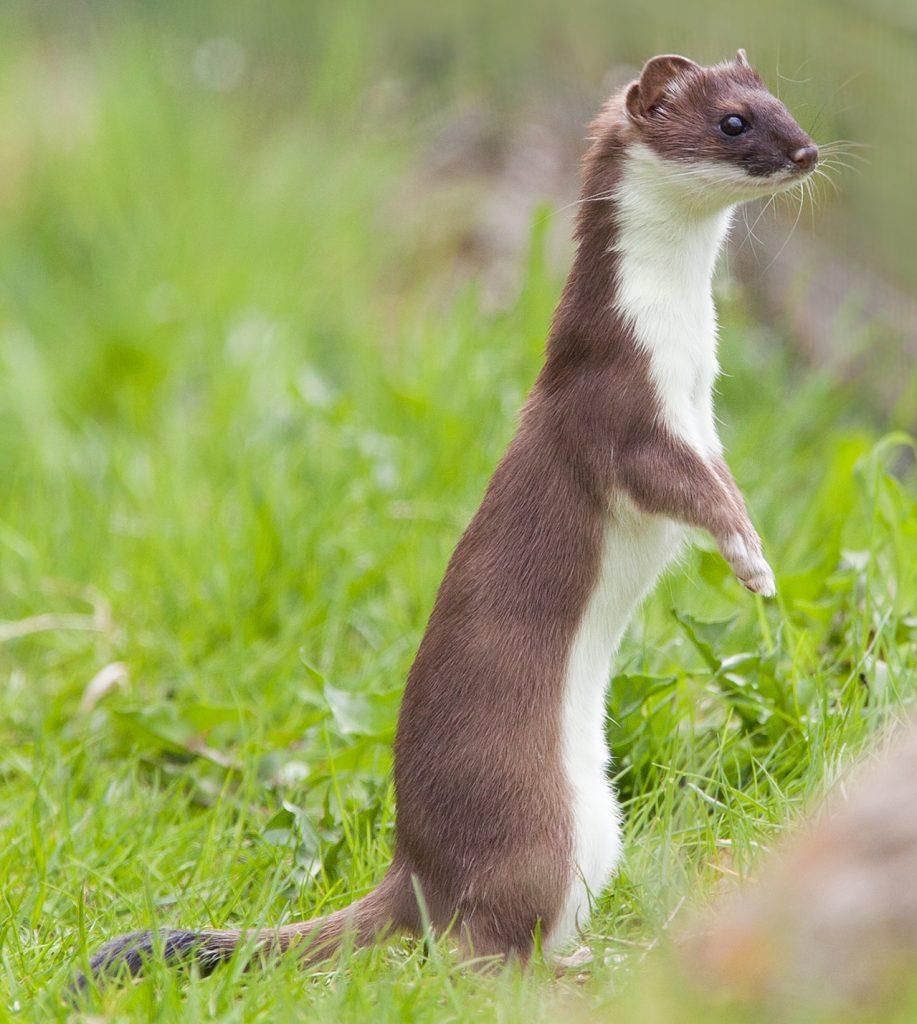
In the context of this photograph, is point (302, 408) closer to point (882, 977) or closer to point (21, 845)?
point (21, 845)

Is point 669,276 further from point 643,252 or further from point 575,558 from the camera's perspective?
point 575,558

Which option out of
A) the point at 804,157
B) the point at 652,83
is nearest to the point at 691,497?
the point at 804,157

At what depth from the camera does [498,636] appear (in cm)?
259

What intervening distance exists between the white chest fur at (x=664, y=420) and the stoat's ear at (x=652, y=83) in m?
0.10

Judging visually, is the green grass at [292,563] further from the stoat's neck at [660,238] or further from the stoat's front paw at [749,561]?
the stoat's neck at [660,238]

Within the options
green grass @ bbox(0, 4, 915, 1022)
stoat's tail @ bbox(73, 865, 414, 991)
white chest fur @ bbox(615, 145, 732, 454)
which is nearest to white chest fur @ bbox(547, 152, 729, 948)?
white chest fur @ bbox(615, 145, 732, 454)

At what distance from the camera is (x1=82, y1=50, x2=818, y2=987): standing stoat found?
255 centimetres

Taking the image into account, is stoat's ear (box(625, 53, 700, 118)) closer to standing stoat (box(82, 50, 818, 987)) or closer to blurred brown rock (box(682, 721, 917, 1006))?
standing stoat (box(82, 50, 818, 987))

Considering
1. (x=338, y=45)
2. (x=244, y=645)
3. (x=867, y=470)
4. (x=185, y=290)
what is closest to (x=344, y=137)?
(x=338, y=45)

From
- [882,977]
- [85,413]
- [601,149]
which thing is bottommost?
[85,413]

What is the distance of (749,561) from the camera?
2.54 m

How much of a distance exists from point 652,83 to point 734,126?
0.62 feet

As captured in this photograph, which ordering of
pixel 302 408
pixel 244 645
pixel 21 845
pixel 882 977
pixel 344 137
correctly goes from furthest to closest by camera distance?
pixel 344 137 → pixel 302 408 → pixel 244 645 → pixel 21 845 → pixel 882 977

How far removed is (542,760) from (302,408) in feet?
9.74
